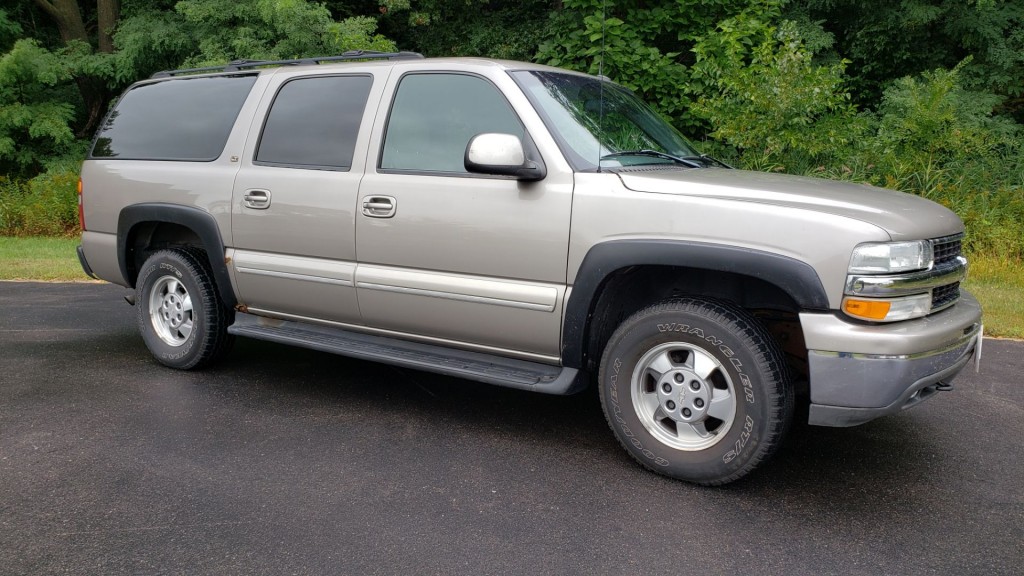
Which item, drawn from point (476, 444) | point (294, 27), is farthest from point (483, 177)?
point (294, 27)

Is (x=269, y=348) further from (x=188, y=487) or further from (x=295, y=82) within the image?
(x=188, y=487)

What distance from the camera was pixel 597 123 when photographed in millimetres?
4637

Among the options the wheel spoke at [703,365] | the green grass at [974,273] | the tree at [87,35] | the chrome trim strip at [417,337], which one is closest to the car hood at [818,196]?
the wheel spoke at [703,365]

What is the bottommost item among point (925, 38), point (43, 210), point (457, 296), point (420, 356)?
point (43, 210)

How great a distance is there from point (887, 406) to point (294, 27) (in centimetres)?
1237

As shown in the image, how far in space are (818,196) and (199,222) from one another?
3.71 metres

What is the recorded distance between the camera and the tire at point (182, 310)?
18.7 feet

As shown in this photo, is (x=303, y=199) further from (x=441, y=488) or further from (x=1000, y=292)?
(x=1000, y=292)

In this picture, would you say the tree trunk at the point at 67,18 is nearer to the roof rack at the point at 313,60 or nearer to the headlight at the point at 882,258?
the roof rack at the point at 313,60

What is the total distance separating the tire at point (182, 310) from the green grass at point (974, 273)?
15.1 feet

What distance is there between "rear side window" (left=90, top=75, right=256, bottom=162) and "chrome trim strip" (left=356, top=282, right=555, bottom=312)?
160 cm

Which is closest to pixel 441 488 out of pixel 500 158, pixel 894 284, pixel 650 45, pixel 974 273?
pixel 500 158

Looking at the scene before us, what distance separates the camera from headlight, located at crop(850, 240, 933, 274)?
3.49m

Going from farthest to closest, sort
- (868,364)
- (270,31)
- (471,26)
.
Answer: (471,26) → (270,31) → (868,364)
